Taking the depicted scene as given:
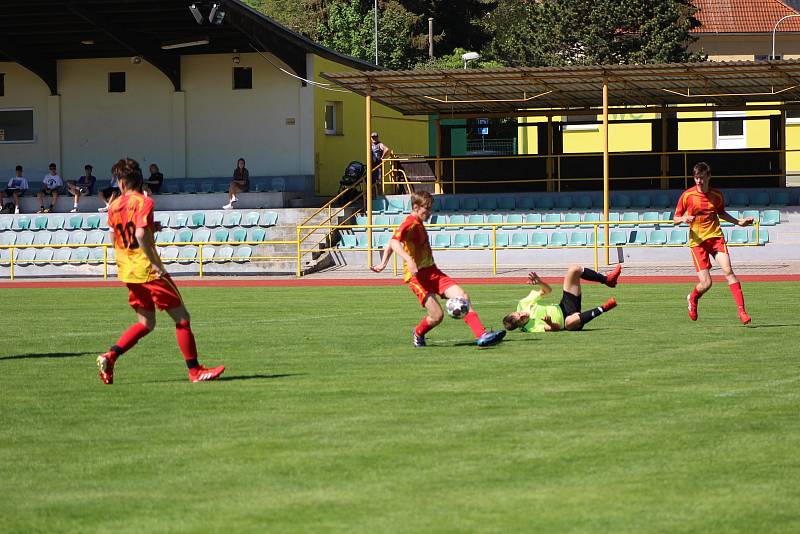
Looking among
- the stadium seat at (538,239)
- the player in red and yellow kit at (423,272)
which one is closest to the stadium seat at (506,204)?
the stadium seat at (538,239)

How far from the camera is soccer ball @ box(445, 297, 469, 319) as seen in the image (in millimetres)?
12359

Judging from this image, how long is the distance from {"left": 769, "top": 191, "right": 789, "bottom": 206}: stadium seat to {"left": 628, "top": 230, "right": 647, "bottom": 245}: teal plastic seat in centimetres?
557

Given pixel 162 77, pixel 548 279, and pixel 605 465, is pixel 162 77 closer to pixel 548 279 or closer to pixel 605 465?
pixel 548 279

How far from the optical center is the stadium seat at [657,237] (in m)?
30.2

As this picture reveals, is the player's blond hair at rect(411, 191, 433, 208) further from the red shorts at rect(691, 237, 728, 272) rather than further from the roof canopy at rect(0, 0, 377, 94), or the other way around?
the roof canopy at rect(0, 0, 377, 94)

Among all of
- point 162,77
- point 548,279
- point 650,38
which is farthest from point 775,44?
point 548,279

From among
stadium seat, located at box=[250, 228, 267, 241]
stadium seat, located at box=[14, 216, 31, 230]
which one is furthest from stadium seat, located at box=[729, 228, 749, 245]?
stadium seat, located at box=[14, 216, 31, 230]

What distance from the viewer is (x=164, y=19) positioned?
120 ft

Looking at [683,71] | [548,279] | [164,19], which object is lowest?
[548,279]

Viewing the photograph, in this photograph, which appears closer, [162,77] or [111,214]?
[111,214]

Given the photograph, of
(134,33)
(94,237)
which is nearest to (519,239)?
(94,237)

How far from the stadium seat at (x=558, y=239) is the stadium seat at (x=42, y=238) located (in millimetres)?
13218

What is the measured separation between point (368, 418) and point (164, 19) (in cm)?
2977

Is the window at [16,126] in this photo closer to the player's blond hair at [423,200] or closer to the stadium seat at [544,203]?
the stadium seat at [544,203]
